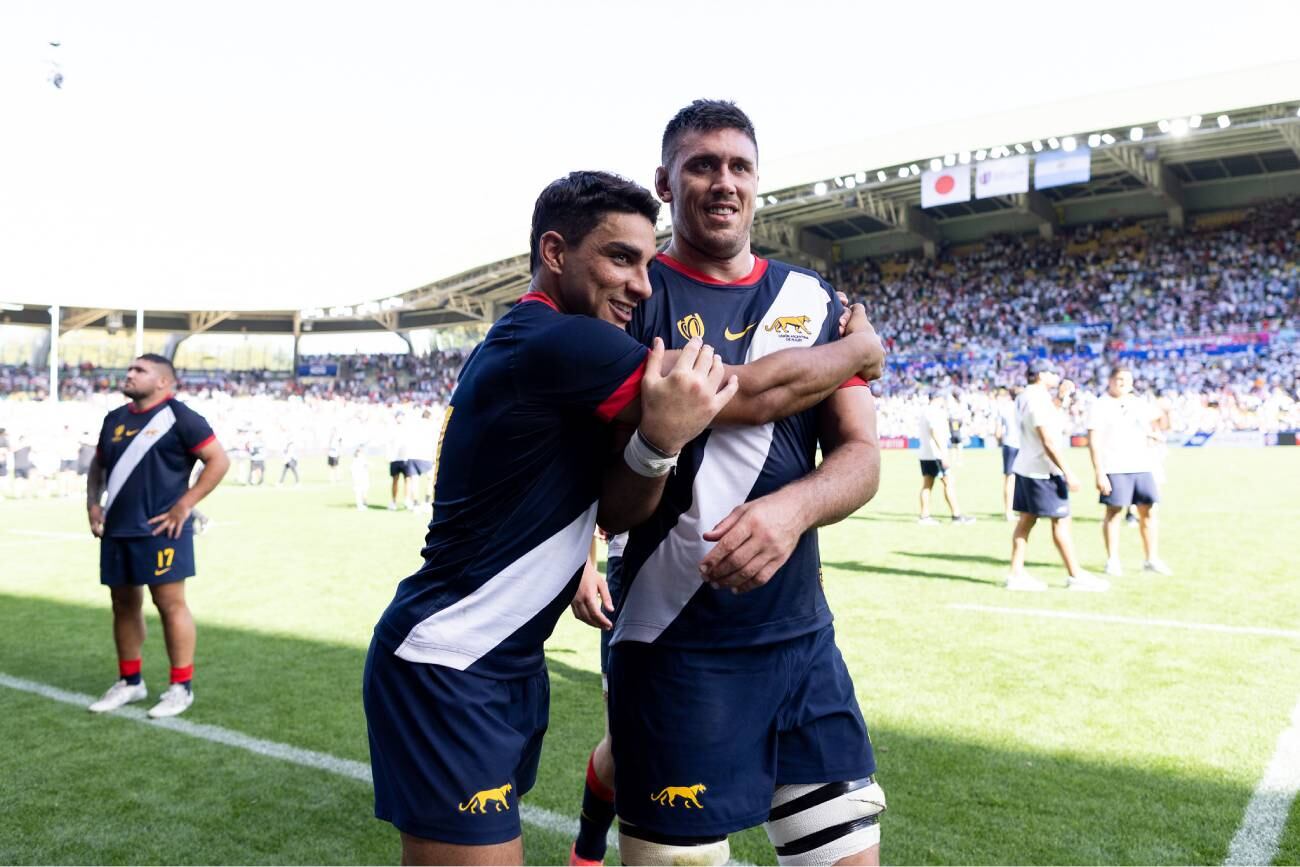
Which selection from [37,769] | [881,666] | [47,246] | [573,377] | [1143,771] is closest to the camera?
[573,377]

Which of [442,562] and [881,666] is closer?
A: [442,562]

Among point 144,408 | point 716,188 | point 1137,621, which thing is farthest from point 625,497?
point 1137,621

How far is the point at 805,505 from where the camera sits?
2.17 metres

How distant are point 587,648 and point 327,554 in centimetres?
575

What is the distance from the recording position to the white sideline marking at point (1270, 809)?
3.57m

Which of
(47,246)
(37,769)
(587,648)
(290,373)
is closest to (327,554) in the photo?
(587,648)

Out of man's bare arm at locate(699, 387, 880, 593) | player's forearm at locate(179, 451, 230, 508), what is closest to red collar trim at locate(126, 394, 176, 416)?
player's forearm at locate(179, 451, 230, 508)

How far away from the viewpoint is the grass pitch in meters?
3.85

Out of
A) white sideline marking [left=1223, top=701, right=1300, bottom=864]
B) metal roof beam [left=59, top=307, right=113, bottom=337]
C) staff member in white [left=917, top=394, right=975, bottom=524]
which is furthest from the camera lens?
metal roof beam [left=59, top=307, right=113, bottom=337]

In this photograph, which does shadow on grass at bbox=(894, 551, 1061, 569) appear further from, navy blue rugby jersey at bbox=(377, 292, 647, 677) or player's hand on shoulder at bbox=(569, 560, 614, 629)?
navy blue rugby jersey at bbox=(377, 292, 647, 677)

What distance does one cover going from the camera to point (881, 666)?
248 inches

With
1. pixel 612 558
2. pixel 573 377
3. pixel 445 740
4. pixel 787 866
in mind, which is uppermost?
pixel 573 377

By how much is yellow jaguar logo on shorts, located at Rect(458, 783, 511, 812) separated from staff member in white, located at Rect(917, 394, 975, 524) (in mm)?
11707

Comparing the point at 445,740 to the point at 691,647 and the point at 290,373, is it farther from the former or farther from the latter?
the point at 290,373
